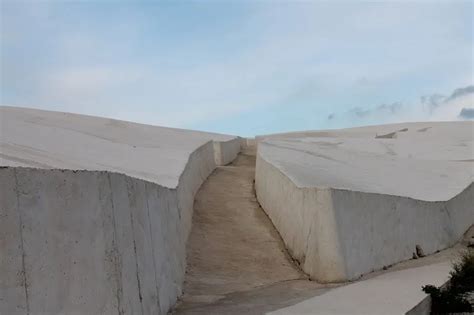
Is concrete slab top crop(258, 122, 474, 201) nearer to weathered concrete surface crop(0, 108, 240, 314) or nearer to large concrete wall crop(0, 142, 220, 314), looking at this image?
weathered concrete surface crop(0, 108, 240, 314)

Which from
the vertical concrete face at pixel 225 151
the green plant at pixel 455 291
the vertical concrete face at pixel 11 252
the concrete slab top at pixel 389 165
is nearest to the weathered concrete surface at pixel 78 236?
the vertical concrete face at pixel 11 252

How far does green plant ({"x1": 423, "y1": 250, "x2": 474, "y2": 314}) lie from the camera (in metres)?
7.40

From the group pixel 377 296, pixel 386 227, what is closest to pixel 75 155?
pixel 377 296

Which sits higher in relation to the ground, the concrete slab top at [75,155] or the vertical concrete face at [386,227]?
the concrete slab top at [75,155]

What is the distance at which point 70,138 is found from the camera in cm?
1016

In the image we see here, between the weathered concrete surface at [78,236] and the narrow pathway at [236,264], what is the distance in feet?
1.79

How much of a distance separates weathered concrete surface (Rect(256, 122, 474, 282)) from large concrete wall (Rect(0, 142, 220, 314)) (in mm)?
3237

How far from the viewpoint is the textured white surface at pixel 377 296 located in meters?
6.69

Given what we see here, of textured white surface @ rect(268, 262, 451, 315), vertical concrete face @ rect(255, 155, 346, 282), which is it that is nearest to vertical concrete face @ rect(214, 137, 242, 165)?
vertical concrete face @ rect(255, 155, 346, 282)

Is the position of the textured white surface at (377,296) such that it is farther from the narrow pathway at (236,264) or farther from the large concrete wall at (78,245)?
the large concrete wall at (78,245)

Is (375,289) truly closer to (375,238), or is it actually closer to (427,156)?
(375,238)

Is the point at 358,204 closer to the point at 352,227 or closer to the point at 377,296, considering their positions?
the point at 352,227

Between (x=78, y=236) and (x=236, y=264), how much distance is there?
5677mm

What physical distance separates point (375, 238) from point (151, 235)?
4.55 m
